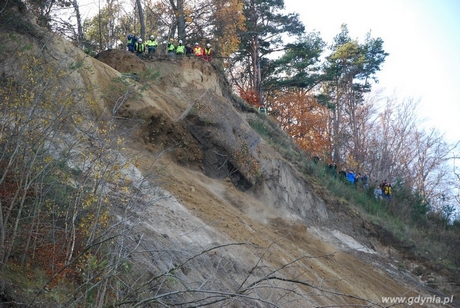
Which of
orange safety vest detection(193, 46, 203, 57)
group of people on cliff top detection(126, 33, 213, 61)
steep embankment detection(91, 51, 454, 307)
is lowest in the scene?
steep embankment detection(91, 51, 454, 307)

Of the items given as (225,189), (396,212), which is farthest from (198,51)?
(396,212)

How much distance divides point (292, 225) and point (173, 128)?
15.9 feet

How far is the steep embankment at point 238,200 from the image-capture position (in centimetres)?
1188

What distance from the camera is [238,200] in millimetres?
15438

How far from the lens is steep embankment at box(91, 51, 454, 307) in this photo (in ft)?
39.0

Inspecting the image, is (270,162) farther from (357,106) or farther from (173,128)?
(357,106)

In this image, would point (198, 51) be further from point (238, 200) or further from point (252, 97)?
point (252, 97)

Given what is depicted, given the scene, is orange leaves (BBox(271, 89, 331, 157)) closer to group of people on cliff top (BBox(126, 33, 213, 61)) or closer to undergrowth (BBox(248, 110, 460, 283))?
undergrowth (BBox(248, 110, 460, 283))

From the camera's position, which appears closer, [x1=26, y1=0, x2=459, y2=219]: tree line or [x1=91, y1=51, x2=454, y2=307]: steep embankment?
[x1=91, y1=51, x2=454, y2=307]: steep embankment

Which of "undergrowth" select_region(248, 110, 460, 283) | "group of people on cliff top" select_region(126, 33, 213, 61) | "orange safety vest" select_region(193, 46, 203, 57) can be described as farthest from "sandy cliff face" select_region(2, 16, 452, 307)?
"orange safety vest" select_region(193, 46, 203, 57)

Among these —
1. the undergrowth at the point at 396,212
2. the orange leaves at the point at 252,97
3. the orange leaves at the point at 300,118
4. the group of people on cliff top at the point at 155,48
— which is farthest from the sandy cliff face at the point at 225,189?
the orange leaves at the point at 300,118

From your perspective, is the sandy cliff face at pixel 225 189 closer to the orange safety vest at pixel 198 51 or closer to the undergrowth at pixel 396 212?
the undergrowth at pixel 396 212

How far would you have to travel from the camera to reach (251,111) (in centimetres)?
2602

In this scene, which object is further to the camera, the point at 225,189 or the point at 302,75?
the point at 302,75
